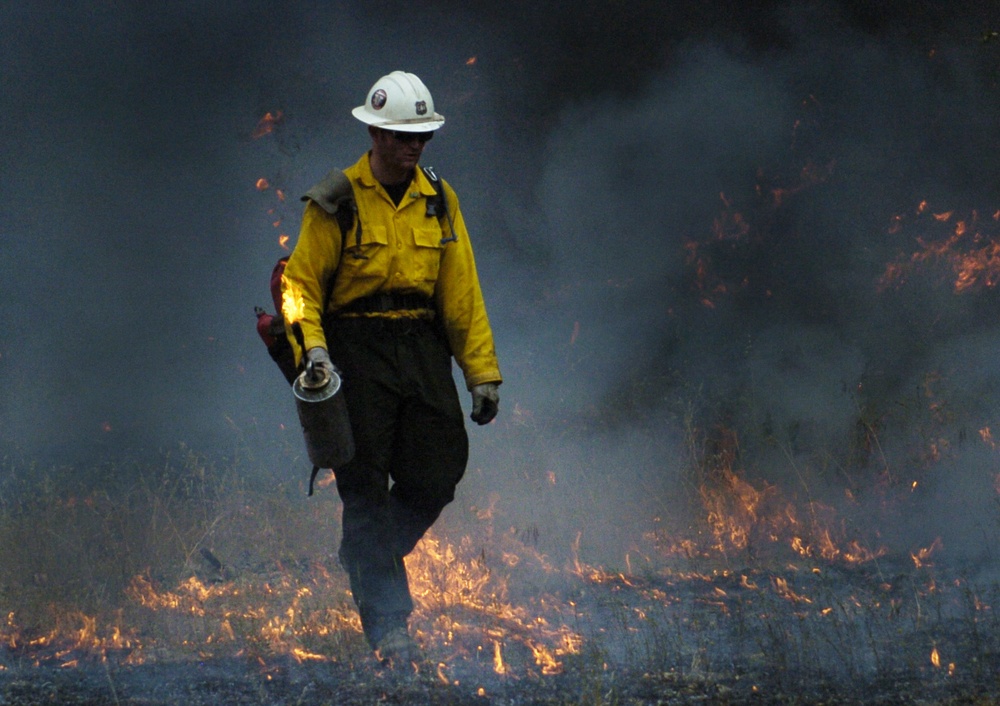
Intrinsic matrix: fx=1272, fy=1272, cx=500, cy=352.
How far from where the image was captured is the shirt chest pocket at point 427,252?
4.54 m

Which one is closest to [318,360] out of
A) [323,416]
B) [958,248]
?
[323,416]

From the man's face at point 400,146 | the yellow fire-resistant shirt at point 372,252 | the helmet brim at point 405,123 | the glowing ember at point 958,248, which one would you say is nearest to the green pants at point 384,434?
the yellow fire-resistant shirt at point 372,252

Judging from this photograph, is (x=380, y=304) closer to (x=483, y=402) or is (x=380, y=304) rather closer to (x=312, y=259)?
(x=312, y=259)

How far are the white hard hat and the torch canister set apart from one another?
0.89m

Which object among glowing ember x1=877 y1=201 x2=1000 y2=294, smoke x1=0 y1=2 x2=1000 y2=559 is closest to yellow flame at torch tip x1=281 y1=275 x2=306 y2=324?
smoke x1=0 y1=2 x2=1000 y2=559

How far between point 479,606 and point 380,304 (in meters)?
1.39

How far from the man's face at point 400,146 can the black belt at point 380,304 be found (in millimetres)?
461

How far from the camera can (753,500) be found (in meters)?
6.47

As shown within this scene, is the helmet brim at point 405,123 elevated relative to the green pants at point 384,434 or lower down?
elevated


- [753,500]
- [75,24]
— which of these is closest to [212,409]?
[75,24]

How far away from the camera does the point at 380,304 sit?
A: 4590 mm

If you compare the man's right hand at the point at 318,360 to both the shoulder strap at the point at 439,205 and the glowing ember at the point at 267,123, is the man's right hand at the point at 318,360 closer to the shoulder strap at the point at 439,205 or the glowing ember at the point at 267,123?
the shoulder strap at the point at 439,205

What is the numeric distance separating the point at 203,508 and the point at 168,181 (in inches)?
79.5

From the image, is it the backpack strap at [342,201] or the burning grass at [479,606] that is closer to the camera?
the burning grass at [479,606]
